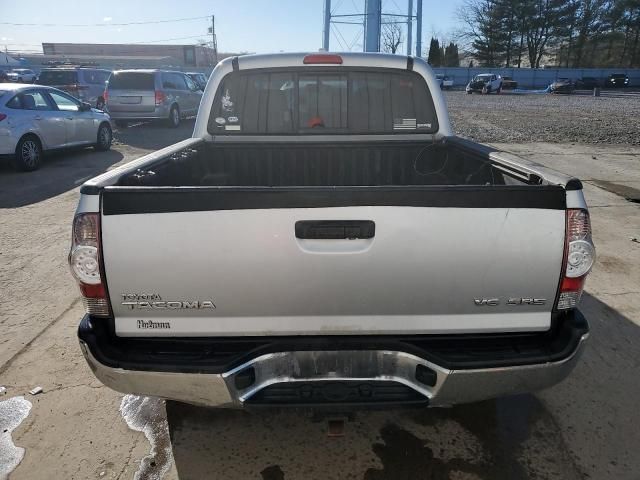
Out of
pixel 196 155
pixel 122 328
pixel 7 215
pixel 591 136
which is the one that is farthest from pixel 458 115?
pixel 122 328

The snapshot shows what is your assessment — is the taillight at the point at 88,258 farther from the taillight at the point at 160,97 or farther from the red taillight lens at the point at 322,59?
the taillight at the point at 160,97

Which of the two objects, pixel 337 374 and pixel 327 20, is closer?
pixel 337 374

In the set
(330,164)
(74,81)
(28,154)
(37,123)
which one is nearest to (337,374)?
(330,164)

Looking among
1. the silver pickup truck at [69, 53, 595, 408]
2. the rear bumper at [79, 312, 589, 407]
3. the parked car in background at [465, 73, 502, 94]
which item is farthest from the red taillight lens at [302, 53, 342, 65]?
the parked car in background at [465, 73, 502, 94]

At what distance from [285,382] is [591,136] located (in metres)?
17.2

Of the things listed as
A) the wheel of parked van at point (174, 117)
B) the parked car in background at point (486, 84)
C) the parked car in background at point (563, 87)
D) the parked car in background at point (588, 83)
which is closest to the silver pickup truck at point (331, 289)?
the wheel of parked van at point (174, 117)

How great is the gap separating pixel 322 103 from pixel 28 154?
8.42 metres

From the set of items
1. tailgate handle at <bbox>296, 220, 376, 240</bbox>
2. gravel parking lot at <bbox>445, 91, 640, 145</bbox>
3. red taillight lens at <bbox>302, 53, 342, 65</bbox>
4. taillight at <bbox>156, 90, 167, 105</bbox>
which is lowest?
gravel parking lot at <bbox>445, 91, 640, 145</bbox>

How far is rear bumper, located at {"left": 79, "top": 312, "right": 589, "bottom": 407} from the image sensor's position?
6.73ft

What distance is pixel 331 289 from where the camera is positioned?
203 cm

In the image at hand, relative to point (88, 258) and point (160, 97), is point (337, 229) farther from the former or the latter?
point (160, 97)

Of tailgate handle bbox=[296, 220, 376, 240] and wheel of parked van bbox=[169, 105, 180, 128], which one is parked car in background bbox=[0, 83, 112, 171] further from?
tailgate handle bbox=[296, 220, 376, 240]

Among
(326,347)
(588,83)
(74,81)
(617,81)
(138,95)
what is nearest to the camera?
(326,347)

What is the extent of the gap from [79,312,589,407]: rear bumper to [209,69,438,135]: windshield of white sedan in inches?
84.2
